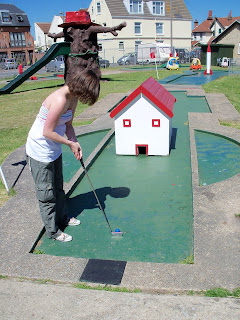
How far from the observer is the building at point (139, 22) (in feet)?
133

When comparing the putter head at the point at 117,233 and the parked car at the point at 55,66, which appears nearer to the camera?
the putter head at the point at 117,233

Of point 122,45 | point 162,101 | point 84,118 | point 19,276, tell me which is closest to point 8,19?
Result: point 122,45

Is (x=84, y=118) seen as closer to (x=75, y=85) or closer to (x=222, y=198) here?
(x=222, y=198)

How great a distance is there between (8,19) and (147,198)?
51792 mm

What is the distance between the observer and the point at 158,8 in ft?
140

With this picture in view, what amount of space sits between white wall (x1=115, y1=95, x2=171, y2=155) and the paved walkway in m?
1.96

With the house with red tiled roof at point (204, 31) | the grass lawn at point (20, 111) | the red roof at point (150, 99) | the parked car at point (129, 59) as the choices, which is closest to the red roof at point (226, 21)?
the house with red tiled roof at point (204, 31)

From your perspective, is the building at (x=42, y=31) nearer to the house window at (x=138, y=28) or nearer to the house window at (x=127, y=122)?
the house window at (x=138, y=28)

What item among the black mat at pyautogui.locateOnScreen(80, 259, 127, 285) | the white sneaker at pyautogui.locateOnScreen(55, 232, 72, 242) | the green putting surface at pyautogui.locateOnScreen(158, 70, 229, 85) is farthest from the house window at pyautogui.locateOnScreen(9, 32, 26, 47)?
the black mat at pyautogui.locateOnScreen(80, 259, 127, 285)

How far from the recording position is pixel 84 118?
9.68m

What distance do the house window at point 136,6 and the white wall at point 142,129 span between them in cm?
3917

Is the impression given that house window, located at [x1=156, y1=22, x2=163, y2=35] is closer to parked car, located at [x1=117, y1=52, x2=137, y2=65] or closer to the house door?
parked car, located at [x1=117, y1=52, x2=137, y2=65]

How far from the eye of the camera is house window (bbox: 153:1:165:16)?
42525mm

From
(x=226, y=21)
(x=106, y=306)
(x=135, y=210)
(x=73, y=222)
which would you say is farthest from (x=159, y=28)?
(x=106, y=306)
